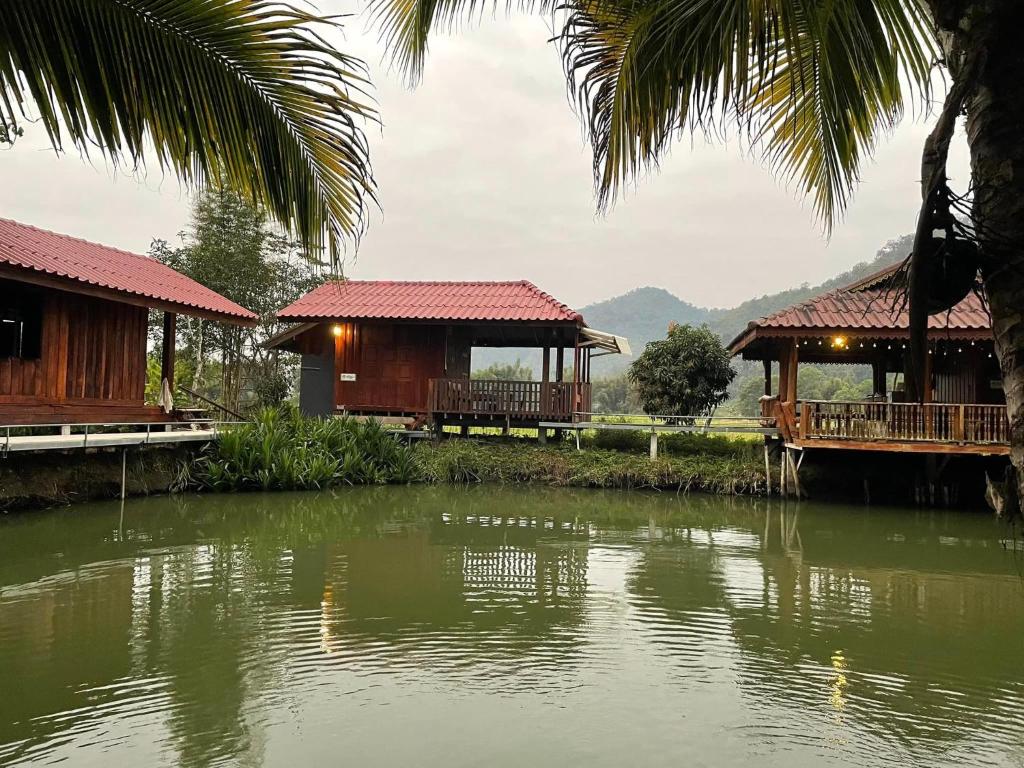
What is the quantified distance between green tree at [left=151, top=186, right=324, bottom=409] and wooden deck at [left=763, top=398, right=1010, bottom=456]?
52.6 feet

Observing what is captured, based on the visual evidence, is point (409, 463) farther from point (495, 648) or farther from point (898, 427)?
point (495, 648)

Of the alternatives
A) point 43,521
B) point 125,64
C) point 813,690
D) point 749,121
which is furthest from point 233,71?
point 43,521

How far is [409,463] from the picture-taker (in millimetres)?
16078

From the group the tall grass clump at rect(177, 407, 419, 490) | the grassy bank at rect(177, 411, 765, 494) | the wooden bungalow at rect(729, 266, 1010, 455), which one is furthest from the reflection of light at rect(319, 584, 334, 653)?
the wooden bungalow at rect(729, 266, 1010, 455)

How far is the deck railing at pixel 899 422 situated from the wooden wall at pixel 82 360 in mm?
12072

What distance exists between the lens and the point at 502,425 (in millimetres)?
18141

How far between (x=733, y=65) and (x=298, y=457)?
42.4 ft

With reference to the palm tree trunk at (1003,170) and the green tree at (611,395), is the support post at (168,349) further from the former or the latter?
the green tree at (611,395)

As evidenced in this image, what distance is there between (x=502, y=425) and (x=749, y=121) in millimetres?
15666

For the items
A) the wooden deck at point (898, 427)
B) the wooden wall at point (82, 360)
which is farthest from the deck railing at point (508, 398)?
the wooden wall at point (82, 360)

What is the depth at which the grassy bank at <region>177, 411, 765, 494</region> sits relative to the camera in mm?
13992

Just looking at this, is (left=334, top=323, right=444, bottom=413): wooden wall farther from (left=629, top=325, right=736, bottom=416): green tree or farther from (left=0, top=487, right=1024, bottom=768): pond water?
(left=0, top=487, right=1024, bottom=768): pond water

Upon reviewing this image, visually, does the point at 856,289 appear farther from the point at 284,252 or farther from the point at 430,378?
the point at 284,252

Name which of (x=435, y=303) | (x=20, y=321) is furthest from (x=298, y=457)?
(x=435, y=303)
